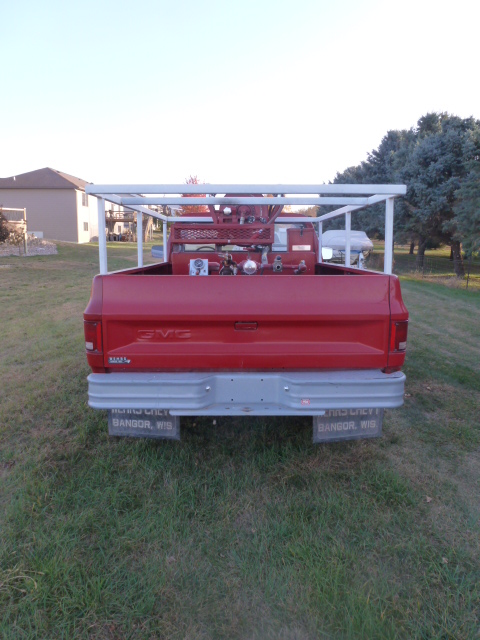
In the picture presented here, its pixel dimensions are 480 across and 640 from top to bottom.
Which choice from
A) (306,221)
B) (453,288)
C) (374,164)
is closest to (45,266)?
(453,288)

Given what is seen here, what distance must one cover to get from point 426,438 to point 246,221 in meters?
2.98

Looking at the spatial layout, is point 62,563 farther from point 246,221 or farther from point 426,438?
point 246,221

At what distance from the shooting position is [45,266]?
70.2 feet

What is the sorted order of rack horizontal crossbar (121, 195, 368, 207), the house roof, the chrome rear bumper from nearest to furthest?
the chrome rear bumper, rack horizontal crossbar (121, 195, 368, 207), the house roof

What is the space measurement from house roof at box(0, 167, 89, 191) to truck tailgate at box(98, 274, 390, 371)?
39.0 metres

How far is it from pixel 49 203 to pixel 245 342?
40544 millimetres

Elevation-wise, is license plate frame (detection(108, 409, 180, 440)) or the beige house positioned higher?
the beige house

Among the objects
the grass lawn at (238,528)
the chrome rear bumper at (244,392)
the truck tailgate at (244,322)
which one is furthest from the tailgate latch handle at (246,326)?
the grass lawn at (238,528)

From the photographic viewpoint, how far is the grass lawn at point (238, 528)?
2.55m

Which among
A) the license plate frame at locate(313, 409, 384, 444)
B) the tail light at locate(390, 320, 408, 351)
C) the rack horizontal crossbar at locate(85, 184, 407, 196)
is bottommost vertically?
the license plate frame at locate(313, 409, 384, 444)

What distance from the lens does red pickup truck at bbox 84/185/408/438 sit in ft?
11.2

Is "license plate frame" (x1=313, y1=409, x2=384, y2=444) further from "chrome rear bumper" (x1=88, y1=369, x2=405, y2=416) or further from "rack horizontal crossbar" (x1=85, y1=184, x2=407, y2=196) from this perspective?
"rack horizontal crossbar" (x1=85, y1=184, x2=407, y2=196)

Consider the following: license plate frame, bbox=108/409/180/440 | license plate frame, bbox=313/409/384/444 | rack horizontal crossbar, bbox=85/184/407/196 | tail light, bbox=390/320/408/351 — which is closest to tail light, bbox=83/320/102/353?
license plate frame, bbox=108/409/180/440

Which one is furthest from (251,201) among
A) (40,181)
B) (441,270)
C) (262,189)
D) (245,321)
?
(40,181)
